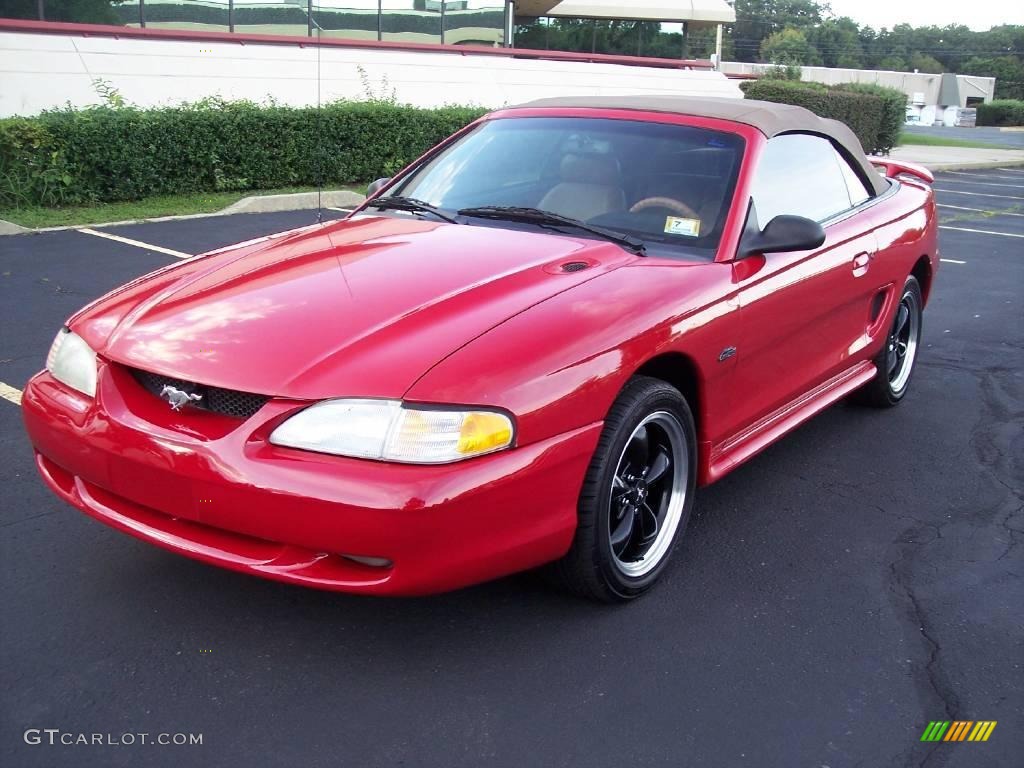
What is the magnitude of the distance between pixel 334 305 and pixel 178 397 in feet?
1.80

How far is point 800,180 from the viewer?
453cm

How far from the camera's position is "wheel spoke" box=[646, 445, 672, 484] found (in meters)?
3.49

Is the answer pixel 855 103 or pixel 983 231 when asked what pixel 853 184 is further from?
pixel 855 103

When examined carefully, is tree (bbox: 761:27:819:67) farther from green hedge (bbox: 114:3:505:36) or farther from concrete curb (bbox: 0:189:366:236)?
concrete curb (bbox: 0:189:366:236)

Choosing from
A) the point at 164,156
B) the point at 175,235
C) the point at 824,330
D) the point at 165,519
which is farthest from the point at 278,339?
the point at 164,156

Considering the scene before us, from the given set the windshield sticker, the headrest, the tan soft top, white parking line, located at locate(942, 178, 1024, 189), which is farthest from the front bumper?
white parking line, located at locate(942, 178, 1024, 189)

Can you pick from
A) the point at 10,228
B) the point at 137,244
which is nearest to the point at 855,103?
the point at 137,244

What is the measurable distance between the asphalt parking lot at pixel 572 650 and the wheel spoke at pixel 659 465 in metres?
0.38

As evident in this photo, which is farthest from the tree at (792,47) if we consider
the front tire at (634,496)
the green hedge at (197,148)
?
the front tire at (634,496)

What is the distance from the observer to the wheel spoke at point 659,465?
11.4 ft

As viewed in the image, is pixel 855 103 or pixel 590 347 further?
pixel 855 103

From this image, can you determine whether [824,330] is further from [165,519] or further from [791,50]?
[791,50]

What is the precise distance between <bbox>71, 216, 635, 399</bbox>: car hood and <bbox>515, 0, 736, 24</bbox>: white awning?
23.2 m

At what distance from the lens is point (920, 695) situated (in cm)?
296
